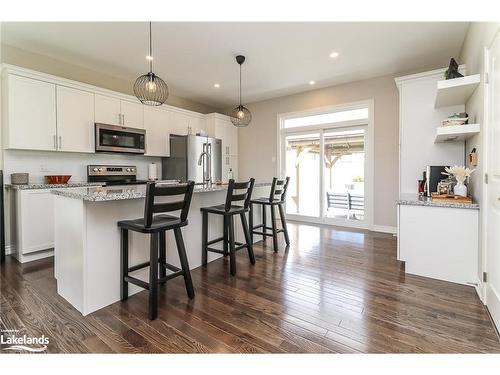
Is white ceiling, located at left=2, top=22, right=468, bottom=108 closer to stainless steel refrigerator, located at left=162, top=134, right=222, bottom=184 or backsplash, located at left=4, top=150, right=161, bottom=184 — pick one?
stainless steel refrigerator, located at left=162, top=134, right=222, bottom=184

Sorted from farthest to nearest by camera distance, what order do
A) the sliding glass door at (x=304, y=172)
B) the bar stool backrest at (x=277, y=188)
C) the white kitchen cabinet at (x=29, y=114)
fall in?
the sliding glass door at (x=304, y=172) < the bar stool backrest at (x=277, y=188) < the white kitchen cabinet at (x=29, y=114)

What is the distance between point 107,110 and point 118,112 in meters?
0.17

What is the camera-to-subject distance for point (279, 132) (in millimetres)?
5738

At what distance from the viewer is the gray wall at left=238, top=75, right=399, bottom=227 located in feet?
14.5

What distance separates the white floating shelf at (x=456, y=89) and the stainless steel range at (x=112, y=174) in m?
4.39

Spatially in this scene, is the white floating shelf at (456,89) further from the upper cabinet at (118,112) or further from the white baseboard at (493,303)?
the upper cabinet at (118,112)

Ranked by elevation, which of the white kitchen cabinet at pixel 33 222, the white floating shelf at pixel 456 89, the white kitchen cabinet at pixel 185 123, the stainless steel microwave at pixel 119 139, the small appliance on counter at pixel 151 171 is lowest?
the white kitchen cabinet at pixel 33 222

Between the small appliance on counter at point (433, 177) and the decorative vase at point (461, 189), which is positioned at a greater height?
the small appliance on counter at point (433, 177)

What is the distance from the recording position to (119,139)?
13.8 feet

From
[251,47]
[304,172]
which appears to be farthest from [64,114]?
[304,172]

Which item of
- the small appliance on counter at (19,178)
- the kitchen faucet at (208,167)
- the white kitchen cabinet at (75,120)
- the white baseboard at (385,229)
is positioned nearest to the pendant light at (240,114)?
the kitchen faucet at (208,167)

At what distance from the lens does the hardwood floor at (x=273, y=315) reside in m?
1.57
